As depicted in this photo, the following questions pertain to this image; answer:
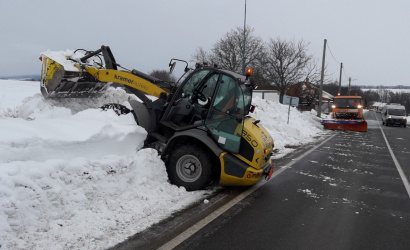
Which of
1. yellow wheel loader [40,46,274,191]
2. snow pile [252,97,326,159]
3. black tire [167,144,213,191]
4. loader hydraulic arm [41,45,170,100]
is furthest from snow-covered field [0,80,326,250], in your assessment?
snow pile [252,97,326,159]

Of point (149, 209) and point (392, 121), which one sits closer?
point (149, 209)

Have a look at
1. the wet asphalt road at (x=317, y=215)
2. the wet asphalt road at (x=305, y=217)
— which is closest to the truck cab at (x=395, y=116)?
the wet asphalt road at (x=317, y=215)

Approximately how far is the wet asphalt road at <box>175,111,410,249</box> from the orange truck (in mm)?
15074

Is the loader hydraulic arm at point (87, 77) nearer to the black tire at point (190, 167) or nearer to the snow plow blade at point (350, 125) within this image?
the black tire at point (190, 167)

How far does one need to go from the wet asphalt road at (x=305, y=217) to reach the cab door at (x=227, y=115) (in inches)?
39.4

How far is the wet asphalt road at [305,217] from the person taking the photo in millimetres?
4098

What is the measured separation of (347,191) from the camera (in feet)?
21.9

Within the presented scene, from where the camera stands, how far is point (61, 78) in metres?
7.80

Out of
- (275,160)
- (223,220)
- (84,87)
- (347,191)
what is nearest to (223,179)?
(223,220)

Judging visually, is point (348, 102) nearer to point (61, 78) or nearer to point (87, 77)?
point (87, 77)

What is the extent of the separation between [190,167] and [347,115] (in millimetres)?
21595

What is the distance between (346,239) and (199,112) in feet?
11.1

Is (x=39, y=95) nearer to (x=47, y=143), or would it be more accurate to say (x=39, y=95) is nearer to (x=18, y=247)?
(x=47, y=143)

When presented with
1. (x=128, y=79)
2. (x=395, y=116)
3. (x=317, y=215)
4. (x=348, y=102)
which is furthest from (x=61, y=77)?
(x=395, y=116)
